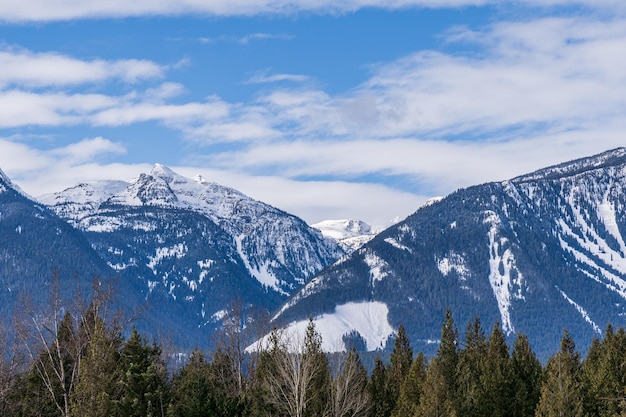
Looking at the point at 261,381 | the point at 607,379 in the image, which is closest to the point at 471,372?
the point at 607,379

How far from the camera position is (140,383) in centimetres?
8794

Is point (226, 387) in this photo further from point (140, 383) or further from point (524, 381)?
point (524, 381)

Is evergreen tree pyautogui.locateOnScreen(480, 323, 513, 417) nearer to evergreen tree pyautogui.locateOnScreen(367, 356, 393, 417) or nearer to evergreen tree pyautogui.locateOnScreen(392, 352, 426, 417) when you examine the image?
evergreen tree pyautogui.locateOnScreen(392, 352, 426, 417)

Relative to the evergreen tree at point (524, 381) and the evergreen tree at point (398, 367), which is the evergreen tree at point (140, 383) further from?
the evergreen tree at point (524, 381)

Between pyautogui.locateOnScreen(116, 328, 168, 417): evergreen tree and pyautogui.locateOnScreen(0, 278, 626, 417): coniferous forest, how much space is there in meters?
0.11

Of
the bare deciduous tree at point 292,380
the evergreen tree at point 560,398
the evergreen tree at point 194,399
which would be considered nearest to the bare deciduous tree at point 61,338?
the evergreen tree at point 194,399

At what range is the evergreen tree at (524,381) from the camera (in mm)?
112312

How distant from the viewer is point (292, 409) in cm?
9744

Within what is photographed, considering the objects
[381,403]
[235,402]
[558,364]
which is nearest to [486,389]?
[381,403]

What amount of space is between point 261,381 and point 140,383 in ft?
69.2

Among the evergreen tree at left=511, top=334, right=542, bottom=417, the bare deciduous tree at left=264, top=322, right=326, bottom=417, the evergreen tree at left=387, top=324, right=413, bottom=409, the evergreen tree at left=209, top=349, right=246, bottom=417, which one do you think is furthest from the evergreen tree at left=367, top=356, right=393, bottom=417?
the evergreen tree at left=209, top=349, right=246, bottom=417

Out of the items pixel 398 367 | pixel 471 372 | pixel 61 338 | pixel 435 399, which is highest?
pixel 61 338

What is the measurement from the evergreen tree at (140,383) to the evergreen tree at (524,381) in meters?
43.5

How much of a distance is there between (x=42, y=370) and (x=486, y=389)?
162 feet
